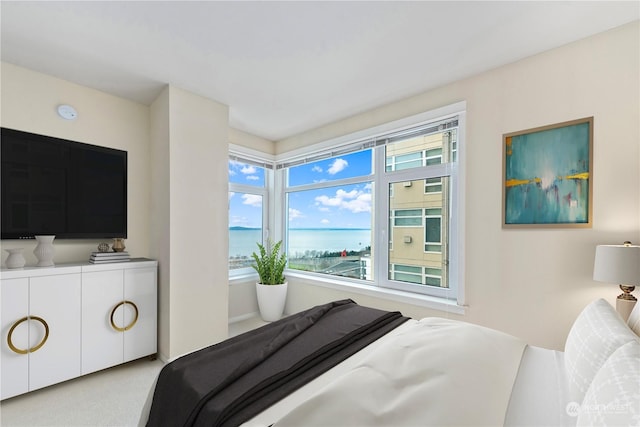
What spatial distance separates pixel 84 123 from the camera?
99.7 inches

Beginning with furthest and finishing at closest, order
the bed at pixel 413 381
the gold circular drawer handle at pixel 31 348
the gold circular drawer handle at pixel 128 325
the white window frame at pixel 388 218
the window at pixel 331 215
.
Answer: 1. the window at pixel 331 215
2. the white window frame at pixel 388 218
3. the gold circular drawer handle at pixel 128 325
4. the gold circular drawer handle at pixel 31 348
5. the bed at pixel 413 381

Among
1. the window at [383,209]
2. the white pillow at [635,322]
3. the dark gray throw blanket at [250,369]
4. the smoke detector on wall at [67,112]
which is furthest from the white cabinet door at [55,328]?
the white pillow at [635,322]

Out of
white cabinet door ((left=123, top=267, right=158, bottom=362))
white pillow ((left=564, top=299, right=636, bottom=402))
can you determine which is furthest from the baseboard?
white pillow ((left=564, top=299, right=636, bottom=402))

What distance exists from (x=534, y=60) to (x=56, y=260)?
4114mm

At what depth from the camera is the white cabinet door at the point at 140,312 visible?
2428 mm

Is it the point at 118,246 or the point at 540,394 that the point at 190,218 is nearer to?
the point at 118,246

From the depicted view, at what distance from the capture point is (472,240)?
7.79ft

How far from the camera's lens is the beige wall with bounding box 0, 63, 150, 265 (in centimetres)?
221

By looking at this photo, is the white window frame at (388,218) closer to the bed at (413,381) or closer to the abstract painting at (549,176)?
the abstract painting at (549,176)

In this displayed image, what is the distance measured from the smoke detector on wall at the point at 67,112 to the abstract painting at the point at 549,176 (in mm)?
3610

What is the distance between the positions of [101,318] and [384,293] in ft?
8.21

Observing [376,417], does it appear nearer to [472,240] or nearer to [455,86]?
[472,240]

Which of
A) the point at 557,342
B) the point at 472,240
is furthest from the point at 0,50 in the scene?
the point at 557,342

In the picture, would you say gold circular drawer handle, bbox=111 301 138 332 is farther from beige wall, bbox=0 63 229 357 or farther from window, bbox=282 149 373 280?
window, bbox=282 149 373 280
